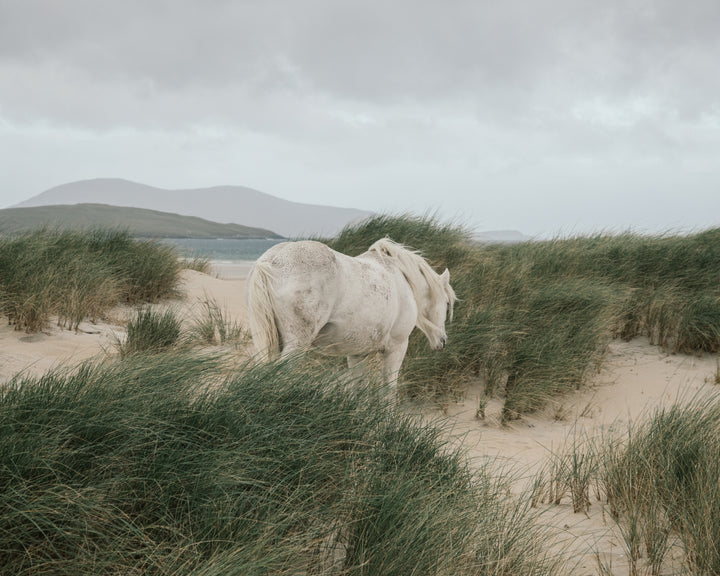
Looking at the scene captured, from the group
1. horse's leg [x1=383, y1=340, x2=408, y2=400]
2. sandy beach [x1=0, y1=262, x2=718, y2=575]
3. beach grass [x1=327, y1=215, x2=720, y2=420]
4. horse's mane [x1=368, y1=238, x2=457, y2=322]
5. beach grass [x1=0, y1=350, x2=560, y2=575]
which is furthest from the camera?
beach grass [x1=327, y1=215, x2=720, y2=420]

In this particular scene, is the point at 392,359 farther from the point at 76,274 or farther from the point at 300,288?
the point at 76,274

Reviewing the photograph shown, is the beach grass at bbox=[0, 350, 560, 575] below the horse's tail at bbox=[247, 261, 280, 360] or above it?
below

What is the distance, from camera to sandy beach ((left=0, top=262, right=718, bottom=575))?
3170 millimetres

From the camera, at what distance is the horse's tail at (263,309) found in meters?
3.79

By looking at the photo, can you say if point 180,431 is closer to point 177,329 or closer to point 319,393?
point 319,393

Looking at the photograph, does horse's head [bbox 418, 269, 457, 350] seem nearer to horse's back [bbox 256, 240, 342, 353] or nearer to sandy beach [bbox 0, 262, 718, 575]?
sandy beach [bbox 0, 262, 718, 575]

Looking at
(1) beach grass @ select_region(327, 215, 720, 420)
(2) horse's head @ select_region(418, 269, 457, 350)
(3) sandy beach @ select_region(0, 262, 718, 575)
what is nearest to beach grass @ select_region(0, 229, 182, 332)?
(3) sandy beach @ select_region(0, 262, 718, 575)

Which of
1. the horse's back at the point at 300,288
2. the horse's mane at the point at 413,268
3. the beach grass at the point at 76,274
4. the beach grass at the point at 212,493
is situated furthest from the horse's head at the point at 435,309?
the beach grass at the point at 76,274

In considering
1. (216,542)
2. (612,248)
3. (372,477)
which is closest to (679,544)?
(372,477)

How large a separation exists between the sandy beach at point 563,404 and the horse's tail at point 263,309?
0.97 meters

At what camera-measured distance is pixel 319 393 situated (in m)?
2.95

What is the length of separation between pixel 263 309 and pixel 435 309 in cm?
180

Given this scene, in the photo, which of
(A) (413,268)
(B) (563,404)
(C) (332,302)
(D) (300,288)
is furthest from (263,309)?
(B) (563,404)

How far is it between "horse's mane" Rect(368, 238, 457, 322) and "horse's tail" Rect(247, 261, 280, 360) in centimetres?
113
